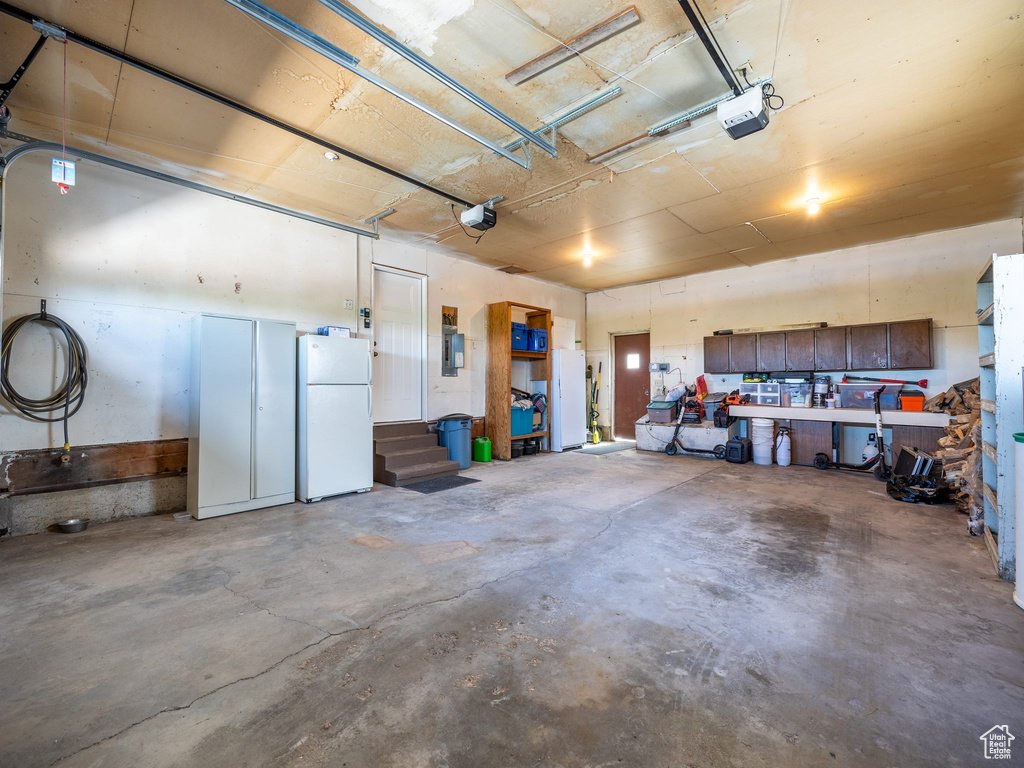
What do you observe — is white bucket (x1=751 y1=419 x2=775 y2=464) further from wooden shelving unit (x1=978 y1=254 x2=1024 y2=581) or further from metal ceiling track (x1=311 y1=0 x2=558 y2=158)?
metal ceiling track (x1=311 y1=0 x2=558 y2=158)

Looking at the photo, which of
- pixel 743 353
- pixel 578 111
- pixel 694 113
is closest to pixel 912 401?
pixel 743 353

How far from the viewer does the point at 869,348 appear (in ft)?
19.9

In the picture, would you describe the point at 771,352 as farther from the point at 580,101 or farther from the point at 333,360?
the point at 333,360

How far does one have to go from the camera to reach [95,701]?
164 centimetres

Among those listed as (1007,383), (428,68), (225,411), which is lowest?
(225,411)

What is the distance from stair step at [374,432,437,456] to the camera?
18.1 ft

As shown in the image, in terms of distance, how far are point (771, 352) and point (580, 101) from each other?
18.0ft

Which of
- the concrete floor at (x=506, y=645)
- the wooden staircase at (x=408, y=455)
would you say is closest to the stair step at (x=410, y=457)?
the wooden staircase at (x=408, y=455)

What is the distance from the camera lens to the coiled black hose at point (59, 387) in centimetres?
341

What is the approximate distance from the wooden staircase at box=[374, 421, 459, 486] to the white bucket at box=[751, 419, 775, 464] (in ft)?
15.3

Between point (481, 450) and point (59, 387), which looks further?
point (481, 450)

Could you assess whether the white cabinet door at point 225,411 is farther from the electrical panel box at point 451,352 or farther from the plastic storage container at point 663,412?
the plastic storage container at point 663,412

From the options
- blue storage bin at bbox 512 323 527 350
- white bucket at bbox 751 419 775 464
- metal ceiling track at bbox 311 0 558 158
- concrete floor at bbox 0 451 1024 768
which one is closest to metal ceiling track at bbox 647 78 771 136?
metal ceiling track at bbox 311 0 558 158
